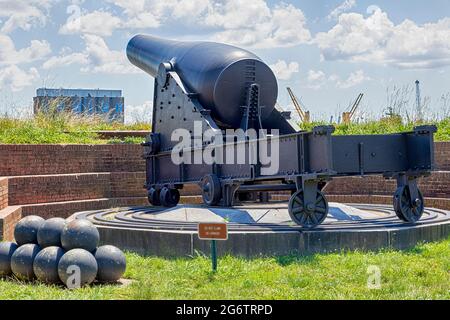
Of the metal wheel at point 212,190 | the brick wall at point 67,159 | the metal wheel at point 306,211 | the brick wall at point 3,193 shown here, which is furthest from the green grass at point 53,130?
the metal wheel at point 306,211

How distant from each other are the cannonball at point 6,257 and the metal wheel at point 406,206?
438 cm

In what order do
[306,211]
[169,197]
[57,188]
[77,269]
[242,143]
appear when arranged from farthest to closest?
[57,188] < [169,197] < [242,143] < [306,211] < [77,269]

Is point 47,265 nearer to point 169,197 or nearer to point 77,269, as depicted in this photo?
point 77,269

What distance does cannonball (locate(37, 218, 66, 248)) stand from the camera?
6.90m

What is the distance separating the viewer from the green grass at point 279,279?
19.9ft

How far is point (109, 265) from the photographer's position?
22.1 ft

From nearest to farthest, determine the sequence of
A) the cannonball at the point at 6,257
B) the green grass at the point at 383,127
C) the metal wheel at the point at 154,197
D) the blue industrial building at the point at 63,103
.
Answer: the cannonball at the point at 6,257 < the metal wheel at the point at 154,197 < the green grass at the point at 383,127 < the blue industrial building at the point at 63,103

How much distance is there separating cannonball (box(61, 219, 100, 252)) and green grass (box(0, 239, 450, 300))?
1.38ft

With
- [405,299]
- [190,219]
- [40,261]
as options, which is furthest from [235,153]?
[405,299]

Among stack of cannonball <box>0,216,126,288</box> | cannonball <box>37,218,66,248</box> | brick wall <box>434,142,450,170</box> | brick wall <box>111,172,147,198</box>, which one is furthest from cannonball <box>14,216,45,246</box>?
brick wall <box>434,142,450,170</box>

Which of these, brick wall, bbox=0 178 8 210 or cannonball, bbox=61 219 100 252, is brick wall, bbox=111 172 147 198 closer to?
brick wall, bbox=0 178 8 210

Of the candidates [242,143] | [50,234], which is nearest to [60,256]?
[50,234]

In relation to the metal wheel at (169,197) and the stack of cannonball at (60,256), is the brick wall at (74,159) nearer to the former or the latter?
the metal wheel at (169,197)

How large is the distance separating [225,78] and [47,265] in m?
4.67
